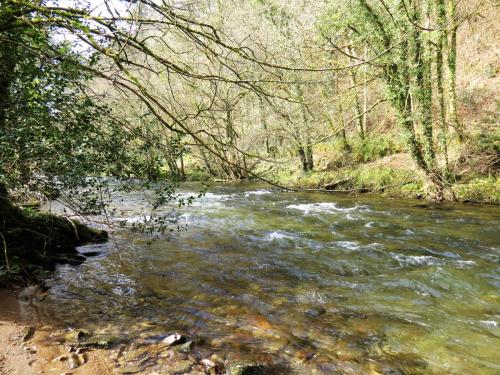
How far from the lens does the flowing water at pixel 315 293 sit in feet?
13.7

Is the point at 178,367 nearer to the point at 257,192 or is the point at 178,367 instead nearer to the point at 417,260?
the point at 417,260

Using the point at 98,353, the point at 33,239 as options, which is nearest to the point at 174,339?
the point at 98,353

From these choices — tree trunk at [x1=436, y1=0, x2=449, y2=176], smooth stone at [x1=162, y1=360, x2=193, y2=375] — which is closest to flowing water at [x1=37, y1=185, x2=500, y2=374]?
smooth stone at [x1=162, y1=360, x2=193, y2=375]

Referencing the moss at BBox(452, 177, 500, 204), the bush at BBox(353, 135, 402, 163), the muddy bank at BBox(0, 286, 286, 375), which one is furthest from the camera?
the bush at BBox(353, 135, 402, 163)

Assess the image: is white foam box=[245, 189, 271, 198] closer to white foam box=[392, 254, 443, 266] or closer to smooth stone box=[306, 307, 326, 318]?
white foam box=[392, 254, 443, 266]

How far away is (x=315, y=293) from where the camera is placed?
578 centimetres

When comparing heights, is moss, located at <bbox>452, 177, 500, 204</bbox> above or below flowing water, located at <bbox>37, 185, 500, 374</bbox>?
above

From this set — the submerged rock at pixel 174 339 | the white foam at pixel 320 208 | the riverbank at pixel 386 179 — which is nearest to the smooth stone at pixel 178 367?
the submerged rock at pixel 174 339

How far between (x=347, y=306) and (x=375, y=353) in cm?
120

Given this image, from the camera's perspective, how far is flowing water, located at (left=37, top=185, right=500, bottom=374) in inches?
164

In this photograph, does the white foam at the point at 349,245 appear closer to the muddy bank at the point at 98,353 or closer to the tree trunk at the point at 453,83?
the muddy bank at the point at 98,353

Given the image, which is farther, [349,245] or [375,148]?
[375,148]

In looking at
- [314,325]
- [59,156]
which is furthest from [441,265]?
[59,156]

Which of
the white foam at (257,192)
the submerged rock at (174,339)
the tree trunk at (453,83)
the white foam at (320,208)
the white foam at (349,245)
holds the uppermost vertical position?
the tree trunk at (453,83)
